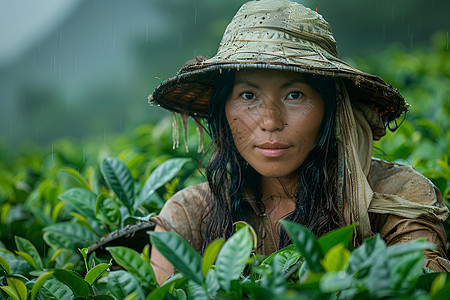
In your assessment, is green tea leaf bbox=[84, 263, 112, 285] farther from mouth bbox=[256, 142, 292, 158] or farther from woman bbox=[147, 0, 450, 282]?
mouth bbox=[256, 142, 292, 158]

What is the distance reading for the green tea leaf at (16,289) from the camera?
3.52ft

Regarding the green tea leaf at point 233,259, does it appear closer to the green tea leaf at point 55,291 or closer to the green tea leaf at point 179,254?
the green tea leaf at point 179,254

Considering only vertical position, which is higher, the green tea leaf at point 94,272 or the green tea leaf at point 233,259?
the green tea leaf at point 233,259

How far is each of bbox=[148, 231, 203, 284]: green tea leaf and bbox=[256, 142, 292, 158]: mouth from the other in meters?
0.63

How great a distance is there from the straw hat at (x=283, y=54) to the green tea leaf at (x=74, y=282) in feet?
2.20

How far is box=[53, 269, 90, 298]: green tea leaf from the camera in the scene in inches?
41.6

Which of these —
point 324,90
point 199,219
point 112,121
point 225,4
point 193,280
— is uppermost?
point 225,4

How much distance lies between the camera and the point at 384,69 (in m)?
3.89

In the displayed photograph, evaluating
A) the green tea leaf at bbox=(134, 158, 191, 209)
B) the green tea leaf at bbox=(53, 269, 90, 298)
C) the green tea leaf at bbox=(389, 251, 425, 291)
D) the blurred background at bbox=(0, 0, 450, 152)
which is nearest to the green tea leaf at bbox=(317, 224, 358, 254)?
the green tea leaf at bbox=(389, 251, 425, 291)

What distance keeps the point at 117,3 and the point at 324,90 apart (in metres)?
12.3

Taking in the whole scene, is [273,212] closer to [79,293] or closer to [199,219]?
[199,219]

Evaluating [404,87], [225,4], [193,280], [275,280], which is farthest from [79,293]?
[225,4]

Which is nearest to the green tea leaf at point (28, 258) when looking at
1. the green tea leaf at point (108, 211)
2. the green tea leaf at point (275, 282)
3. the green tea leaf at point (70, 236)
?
the green tea leaf at point (70, 236)

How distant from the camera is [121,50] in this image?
12.8 m
